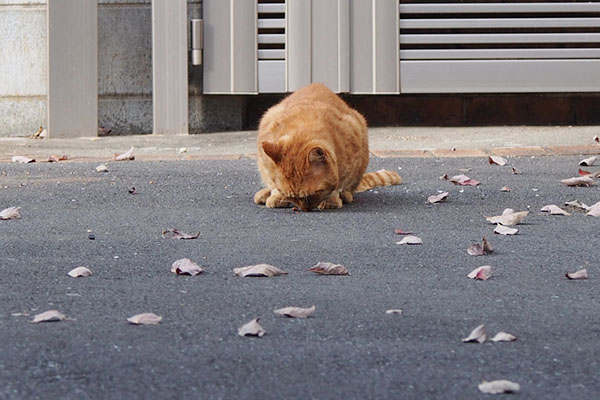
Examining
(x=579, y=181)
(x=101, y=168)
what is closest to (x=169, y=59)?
(x=101, y=168)

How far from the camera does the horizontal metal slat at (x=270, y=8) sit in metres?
8.36

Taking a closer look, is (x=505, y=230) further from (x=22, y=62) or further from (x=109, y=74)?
(x=22, y=62)

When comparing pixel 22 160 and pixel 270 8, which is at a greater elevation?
pixel 270 8

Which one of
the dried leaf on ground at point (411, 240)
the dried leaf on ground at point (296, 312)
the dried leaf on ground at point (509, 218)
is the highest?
the dried leaf on ground at point (509, 218)

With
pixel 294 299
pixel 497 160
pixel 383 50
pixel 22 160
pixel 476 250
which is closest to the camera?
pixel 294 299

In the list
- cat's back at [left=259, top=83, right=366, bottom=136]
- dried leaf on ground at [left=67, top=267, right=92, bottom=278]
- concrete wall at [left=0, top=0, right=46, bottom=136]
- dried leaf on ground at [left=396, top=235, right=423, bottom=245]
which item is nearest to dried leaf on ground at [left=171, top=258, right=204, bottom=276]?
dried leaf on ground at [left=67, top=267, right=92, bottom=278]

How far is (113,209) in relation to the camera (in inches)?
205

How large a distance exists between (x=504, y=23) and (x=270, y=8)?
1.88 meters

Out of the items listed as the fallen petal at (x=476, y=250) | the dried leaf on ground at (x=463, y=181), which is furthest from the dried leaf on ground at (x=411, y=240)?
the dried leaf on ground at (x=463, y=181)

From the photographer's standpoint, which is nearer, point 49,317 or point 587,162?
point 49,317

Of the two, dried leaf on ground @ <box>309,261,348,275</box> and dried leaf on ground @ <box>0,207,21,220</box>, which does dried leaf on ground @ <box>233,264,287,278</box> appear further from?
dried leaf on ground @ <box>0,207,21,220</box>

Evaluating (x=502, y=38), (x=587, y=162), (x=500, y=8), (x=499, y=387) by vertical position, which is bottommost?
(x=499, y=387)

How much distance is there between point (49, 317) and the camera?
301cm

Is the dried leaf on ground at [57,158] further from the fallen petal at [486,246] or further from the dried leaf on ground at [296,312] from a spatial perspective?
the dried leaf on ground at [296,312]
